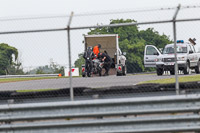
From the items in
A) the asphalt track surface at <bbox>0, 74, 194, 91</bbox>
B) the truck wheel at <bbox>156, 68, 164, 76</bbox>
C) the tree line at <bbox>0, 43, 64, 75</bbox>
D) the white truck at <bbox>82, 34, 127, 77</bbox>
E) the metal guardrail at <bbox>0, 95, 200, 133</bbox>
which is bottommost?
the metal guardrail at <bbox>0, 95, 200, 133</bbox>

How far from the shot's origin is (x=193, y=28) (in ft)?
31.2

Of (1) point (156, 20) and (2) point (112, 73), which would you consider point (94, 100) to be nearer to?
(1) point (156, 20)

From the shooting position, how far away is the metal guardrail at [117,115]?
7.94 metres

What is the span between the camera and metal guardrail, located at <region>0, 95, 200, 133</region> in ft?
26.1

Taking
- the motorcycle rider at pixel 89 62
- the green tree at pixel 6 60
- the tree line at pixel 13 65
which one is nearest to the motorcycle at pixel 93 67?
the motorcycle rider at pixel 89 62

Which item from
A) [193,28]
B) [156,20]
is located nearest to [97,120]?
[156,20]

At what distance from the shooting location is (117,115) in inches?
317

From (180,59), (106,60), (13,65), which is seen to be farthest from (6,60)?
(106,60)

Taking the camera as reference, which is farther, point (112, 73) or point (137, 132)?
point (112, 73)

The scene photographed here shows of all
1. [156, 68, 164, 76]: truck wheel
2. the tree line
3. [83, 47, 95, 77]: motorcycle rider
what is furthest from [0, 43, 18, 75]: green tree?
[156, 68, 164, 76]: truck wheel

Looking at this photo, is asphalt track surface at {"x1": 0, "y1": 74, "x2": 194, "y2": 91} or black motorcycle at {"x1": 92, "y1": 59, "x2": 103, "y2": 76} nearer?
asphalt track surface at {"x1": 0, "y1": 74, "x2": 194, "y2": 91}

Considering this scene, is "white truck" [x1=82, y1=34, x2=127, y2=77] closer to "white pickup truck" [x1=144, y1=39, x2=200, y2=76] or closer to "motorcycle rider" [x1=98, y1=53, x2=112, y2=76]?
"motorcycle rider" [x1=98, y1=53, x2=112, y2=76]

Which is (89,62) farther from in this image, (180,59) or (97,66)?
(180,59)

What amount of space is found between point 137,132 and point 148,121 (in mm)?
236
